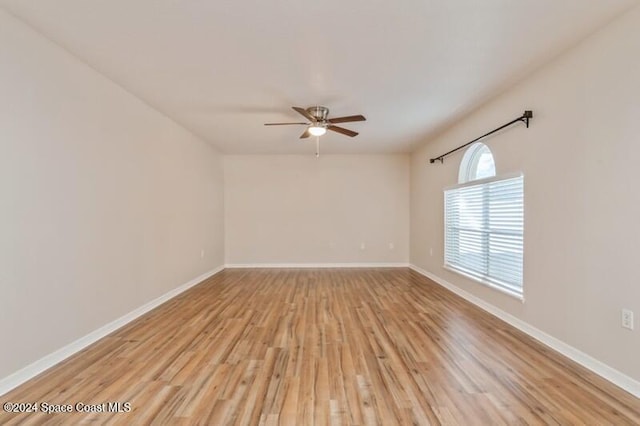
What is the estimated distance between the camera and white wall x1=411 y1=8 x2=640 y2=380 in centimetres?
197

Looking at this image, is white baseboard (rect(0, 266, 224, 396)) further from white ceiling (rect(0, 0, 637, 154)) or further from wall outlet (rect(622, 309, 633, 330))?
wall outlet (rect(622, 309, 633, 330))

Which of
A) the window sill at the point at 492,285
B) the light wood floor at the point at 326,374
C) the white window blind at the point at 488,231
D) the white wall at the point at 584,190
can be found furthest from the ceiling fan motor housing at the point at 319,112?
the window sill at the point at 492,285

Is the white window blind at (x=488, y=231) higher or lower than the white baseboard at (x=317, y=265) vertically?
higher

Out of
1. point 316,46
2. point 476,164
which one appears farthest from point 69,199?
point 476,164

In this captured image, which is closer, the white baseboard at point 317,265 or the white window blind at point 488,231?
the white window blind at point 488,231

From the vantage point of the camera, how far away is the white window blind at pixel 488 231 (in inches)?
122

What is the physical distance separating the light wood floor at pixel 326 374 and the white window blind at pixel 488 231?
1.86ft

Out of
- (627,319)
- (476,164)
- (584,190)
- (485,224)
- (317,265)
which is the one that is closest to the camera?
(627,319)

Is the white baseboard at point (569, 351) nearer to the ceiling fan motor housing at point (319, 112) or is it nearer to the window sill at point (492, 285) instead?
the window sill at point (492, 285)

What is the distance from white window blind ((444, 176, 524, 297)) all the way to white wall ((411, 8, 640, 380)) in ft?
0.54

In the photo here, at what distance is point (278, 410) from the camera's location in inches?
68.4

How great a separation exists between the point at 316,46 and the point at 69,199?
7.76ft

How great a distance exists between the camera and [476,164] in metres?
4.13

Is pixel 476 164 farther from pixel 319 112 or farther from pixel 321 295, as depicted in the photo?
pixel 321 295
